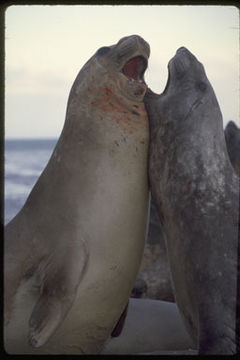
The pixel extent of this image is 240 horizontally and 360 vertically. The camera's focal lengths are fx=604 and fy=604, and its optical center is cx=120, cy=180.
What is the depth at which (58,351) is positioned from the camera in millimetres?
3922

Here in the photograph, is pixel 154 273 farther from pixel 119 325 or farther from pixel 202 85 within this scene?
pixel 202 85

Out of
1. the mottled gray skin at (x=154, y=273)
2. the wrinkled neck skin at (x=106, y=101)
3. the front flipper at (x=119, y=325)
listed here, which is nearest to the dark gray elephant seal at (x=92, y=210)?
the wrinkled neck skin at (x=106, y=101)

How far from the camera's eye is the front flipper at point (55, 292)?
347 cm

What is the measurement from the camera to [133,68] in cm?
404

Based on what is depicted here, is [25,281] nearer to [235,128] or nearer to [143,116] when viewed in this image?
[143,116]

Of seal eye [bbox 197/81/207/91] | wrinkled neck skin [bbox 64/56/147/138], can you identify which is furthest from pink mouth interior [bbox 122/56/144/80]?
seal eye [bbox 197/81/207/91]

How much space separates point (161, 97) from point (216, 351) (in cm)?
168

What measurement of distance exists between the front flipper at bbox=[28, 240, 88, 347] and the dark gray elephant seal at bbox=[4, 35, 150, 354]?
0.02m

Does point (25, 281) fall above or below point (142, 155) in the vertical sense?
below

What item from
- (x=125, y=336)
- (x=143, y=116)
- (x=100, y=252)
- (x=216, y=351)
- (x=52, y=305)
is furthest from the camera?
(x=125, y=336)

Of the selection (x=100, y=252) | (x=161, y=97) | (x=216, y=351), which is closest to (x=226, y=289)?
(x=216, y=351)

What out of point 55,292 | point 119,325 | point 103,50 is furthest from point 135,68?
point 119,325

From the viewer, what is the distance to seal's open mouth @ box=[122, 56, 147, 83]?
3.97 metres

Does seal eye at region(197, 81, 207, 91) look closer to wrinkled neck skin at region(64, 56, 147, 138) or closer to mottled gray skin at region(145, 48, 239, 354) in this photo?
mottled gray skin at region(145, 48, 239, 354)
